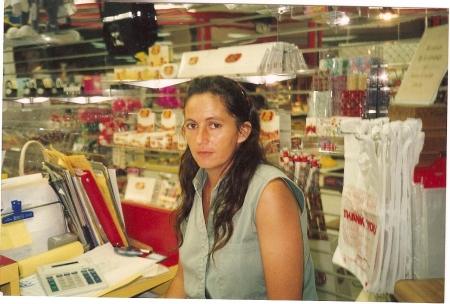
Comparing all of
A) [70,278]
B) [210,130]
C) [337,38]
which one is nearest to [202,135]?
[210,130]

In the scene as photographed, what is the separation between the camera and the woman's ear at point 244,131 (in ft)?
6.15

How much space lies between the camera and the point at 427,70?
195 centimetres

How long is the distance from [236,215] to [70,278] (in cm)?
75

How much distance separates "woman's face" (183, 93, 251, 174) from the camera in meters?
1.81

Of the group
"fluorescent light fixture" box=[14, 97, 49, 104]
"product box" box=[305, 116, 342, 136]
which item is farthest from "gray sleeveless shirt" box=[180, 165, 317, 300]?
"fluorescent light fixture" box=[14, 97, 49, 104]

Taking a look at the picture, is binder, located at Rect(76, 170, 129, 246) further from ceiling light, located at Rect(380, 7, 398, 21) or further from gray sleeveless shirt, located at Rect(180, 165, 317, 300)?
ceiling light, located at Rect(380, 7, 398, 21)

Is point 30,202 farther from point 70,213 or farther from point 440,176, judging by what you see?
point 440,176

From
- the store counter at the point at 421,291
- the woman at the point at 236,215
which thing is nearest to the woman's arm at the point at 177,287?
the woman at the point at 236,215

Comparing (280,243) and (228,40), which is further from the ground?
(228,40)

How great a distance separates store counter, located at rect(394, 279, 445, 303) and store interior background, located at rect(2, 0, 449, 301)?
0.91m

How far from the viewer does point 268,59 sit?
2.70 m

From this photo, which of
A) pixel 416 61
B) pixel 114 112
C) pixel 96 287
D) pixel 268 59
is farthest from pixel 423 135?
pixel 114 112

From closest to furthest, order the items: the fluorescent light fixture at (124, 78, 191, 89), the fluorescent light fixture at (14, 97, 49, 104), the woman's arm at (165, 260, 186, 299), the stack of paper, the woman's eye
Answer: the woman's eye, the woman's arm at (165, 260, 186, 299), the stack of paper, the fluorescent light fixture at (124, 78, 191, 89), the fluorescent light fixture at (14, 97, 49, 104)

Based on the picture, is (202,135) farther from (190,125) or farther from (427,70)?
(427,70)
